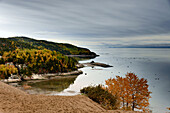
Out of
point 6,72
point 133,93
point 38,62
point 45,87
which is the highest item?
point 38,62

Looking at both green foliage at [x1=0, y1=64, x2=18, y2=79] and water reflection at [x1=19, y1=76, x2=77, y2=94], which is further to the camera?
green foliage at [x1=0, y1=64, x2=18, y2=79]

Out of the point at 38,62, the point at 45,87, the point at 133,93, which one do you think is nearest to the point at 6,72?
the point at 38,62

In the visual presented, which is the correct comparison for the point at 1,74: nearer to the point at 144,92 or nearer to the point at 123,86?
the point at 123,86

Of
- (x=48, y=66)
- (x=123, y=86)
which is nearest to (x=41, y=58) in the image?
(x=48, y=66)

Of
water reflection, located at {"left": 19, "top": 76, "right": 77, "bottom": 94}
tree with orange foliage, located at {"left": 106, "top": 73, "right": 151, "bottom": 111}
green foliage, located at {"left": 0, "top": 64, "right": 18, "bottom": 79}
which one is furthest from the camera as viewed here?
green foliage, located at {"left": 0, "top": 64, "right": 18, "bottom": 79}

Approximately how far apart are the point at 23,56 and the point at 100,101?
79613 millimetres

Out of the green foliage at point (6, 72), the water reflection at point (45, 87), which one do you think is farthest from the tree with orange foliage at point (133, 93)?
the green foliage at point (6, 72)

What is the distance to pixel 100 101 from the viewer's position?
1995 centimetres

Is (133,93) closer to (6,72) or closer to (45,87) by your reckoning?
(45,87)

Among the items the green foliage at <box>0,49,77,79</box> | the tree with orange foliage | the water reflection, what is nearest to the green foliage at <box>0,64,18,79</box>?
the green foliage at <box>0,49,77,79</box>

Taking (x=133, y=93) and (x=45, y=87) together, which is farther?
→ (x=45, y=87)

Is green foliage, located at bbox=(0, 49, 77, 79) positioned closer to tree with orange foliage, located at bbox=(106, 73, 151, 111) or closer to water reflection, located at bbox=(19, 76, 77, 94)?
water reflection, located at bbox=(19, 76, 77, 94)

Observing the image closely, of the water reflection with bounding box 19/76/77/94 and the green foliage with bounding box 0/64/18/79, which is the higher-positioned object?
the green foliage with bounding box 0/64/18/79

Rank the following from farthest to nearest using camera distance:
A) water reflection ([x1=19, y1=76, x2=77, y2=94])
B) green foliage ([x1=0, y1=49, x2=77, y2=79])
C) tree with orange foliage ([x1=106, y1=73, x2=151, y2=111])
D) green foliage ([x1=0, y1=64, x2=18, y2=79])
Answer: green foliage ([x1=0, y1=49, x2=77, y2=79]), green foliage ([x1=0, y1=64, x2=18, y2=79]), water reflection ([x1=19, y1=76, x2=77, y2=94]), tree with orange foliage ([x1=106, y1=73, x2=151, y2=111])
